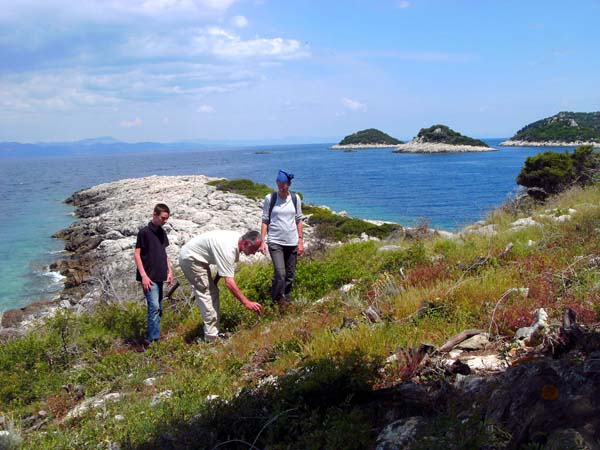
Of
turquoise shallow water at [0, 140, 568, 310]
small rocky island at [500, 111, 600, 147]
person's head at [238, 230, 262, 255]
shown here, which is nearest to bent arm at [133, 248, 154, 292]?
A: person's head at [238, 230, 262, 255]

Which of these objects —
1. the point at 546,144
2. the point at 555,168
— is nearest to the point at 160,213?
the point at 555,168

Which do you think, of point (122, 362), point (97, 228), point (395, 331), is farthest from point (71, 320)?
point (97, 228)

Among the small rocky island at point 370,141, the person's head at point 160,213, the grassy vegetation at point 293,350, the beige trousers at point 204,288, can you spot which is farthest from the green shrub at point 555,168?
the small rocky island at point 370,141

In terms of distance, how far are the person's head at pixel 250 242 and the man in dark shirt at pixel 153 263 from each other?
4.86 ft

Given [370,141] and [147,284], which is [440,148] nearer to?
[370,141]

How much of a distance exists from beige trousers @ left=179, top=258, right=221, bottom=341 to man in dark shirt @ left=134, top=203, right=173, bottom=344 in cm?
60

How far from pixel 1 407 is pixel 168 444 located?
308 centimetres

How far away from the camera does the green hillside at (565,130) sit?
111750 mm

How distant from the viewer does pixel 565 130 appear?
12150 centimetres

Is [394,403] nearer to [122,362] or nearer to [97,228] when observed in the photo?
[122,362]

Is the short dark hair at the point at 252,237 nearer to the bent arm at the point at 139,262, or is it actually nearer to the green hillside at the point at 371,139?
the bent arm at the point at 139,262

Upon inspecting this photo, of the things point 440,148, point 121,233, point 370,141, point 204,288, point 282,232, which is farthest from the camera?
point 370,141

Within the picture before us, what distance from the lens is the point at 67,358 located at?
6559 millimetres

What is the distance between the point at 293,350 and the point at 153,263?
2.87 m
